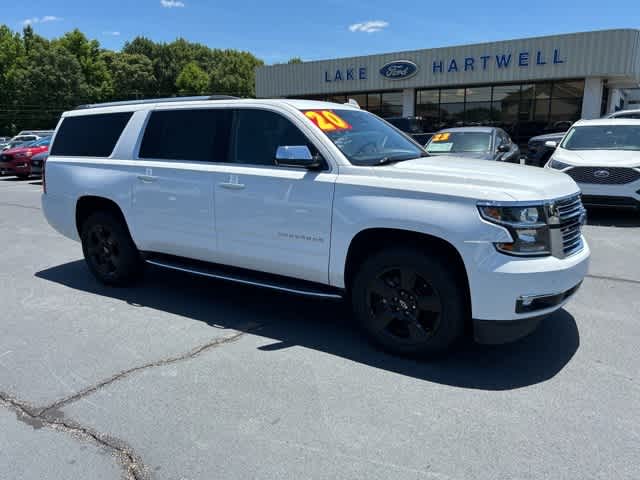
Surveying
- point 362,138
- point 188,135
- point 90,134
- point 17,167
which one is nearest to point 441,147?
point 362,138

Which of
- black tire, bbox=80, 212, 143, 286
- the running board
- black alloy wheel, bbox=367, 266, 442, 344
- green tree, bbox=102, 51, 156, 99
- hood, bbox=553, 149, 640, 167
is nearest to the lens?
black alloy wheel, bbox=367, 266, 442, 344

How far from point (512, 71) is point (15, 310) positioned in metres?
24.4

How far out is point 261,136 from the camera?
449 centimetres

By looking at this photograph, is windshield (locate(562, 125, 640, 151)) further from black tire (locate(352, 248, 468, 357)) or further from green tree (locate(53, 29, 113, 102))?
green tree (locate(53, 29, 113, 102))

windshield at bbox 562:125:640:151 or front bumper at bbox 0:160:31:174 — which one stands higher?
windshield at bbox 562:125:640:151

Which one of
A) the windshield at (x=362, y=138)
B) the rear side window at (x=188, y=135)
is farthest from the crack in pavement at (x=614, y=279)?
the rear side window at (x=188, y=135)

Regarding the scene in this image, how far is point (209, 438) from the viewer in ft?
9.52

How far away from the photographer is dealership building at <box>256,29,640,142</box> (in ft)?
74.5

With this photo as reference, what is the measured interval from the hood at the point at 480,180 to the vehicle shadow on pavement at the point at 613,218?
578 centimetres

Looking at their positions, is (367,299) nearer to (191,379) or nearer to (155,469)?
(191,379)

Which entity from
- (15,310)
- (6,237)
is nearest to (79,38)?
(6,237)

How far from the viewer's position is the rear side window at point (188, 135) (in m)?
4.70

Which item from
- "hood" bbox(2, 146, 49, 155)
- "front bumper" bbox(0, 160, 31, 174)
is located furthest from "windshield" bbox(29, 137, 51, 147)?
"front bumper" bbox(0, 160, 31, 174)

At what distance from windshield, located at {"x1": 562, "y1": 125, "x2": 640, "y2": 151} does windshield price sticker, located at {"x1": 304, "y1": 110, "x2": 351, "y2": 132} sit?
707cm
